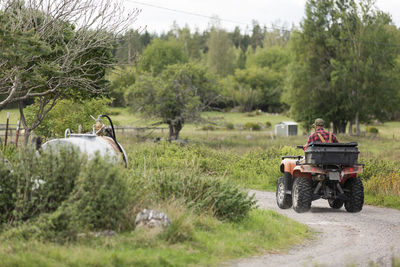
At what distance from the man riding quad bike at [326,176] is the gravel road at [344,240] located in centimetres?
36

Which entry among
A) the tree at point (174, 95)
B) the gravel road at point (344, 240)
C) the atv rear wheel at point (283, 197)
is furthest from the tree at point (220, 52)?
the gravel road at point (344, 240)

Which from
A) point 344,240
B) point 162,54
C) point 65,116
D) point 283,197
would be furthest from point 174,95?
point 162,54

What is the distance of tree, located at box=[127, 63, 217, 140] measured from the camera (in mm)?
45844

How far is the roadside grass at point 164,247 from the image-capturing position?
7.48 meters

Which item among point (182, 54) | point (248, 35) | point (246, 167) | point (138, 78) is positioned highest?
point (248, 35)

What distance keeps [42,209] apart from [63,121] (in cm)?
2368

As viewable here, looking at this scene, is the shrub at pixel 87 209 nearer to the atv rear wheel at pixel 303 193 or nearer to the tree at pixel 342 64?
the atv rear wheel at pixel 303 193

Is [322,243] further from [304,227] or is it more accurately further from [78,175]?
[78,175]

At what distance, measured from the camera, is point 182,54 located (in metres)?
116

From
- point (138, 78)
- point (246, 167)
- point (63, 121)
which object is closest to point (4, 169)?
point (246, 167)

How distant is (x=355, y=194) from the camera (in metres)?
13.7

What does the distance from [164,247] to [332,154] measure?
5876mm

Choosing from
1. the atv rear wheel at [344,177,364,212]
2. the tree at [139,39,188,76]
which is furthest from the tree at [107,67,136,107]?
the tree at [139,39,188,76]

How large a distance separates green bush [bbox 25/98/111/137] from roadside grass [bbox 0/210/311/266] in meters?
22.0
